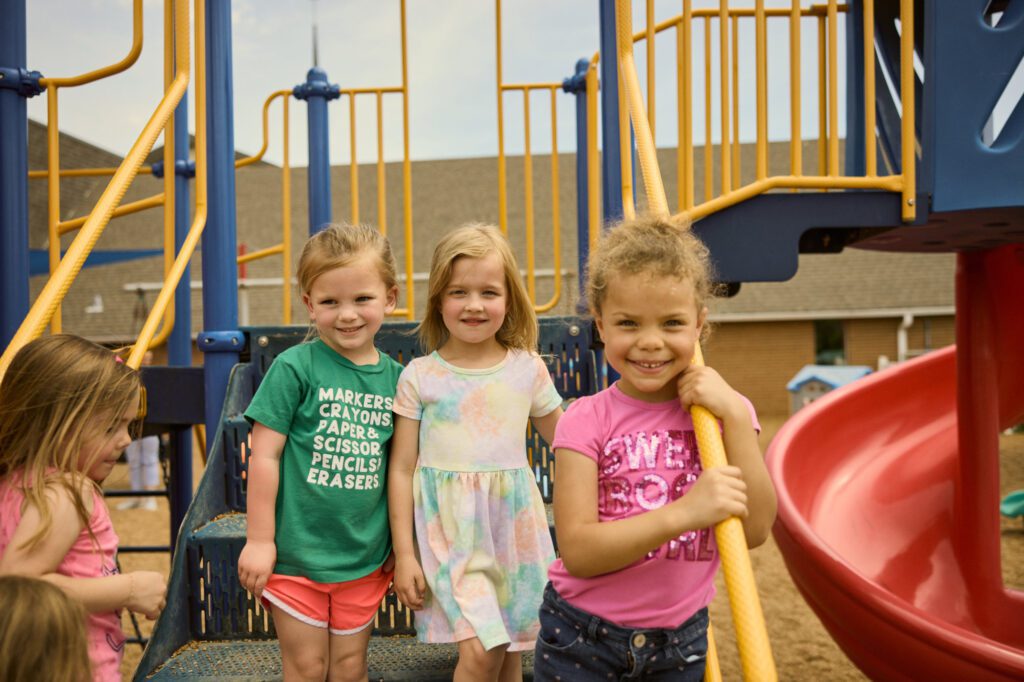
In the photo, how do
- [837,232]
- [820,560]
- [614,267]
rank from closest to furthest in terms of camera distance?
[614,267] < [837,232] < [820,560]

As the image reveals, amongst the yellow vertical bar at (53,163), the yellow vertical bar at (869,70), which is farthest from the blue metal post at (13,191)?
the yellow vertical bar at (869,70)

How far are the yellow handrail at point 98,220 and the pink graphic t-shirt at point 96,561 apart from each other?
54 centimetres

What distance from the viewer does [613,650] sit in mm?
1492

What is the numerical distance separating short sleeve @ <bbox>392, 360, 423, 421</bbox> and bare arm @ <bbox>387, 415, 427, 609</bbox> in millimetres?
17

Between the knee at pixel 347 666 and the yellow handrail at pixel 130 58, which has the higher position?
the yellow handrail at pixel 130 58

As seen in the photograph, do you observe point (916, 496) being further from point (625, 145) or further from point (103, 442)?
point (103, 442)

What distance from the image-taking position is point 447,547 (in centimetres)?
185

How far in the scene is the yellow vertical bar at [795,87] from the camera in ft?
8.98

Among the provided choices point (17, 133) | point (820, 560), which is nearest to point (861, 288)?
point (820, 560)

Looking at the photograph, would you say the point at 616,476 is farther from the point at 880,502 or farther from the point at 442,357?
the point at 880,502

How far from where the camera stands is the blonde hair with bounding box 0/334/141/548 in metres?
1.59

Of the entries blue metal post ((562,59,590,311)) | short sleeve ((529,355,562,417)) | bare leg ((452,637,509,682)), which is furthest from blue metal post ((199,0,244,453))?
blue metal post ((562,59,590,311))

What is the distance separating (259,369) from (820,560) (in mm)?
2224

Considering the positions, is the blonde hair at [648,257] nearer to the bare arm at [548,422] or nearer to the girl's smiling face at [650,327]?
the girl's smiling face at [650,327]
